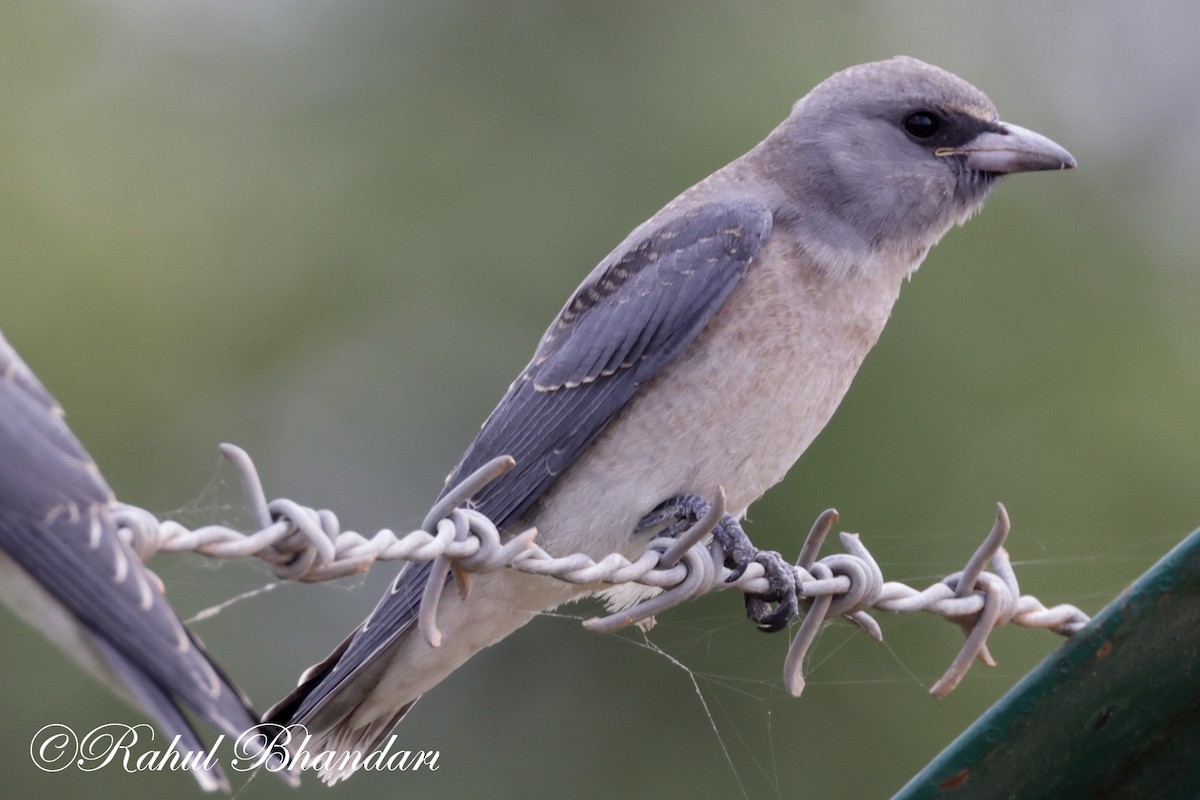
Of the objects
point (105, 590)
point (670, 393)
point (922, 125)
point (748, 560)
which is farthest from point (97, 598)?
point (922, 125)

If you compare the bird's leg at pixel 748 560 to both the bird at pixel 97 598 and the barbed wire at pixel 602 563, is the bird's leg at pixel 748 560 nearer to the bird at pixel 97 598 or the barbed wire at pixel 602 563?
the barbed wire at pixel 602 563

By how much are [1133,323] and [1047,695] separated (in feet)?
14.4

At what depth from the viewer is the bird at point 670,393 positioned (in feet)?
11.7

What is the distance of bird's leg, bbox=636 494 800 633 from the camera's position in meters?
3.14

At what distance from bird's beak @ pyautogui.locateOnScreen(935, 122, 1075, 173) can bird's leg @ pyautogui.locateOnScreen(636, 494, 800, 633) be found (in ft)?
4.42

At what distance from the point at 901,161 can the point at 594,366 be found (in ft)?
3.76

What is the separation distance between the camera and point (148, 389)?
20.9ft

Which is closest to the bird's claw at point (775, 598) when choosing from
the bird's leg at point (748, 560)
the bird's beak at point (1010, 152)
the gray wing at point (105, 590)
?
the bird's leg at point (748, 560)

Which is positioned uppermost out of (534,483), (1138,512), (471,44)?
(471,44)

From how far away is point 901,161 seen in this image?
404 centimetres

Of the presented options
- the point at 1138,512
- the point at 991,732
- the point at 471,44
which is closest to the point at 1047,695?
the point at 991,732

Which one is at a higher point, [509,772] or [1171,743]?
[1171,743]

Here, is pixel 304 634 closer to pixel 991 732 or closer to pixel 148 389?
pixel 148 389

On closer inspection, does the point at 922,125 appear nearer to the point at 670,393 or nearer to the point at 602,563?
the point at 670,393
